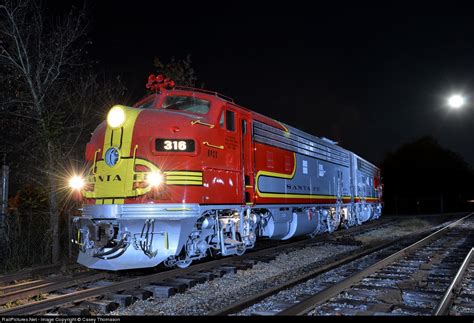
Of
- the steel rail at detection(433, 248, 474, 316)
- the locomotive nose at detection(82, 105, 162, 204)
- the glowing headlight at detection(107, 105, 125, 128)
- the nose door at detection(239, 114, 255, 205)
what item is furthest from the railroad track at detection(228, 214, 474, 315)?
the glowing headlight at detection(107, 105, 125, 128)

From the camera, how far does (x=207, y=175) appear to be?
8.29 meters

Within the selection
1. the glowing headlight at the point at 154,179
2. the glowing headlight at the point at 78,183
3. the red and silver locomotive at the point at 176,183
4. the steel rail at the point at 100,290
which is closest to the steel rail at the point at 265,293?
the red and silver locomotive at the point at 176,183

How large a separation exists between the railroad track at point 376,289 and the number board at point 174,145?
10.6ft

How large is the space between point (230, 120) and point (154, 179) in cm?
245

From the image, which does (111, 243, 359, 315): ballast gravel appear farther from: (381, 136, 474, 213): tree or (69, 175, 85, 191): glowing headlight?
(381, 136, 474, 213): tree

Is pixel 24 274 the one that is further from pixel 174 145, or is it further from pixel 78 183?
pixel 174 145

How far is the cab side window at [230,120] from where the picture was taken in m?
9.15

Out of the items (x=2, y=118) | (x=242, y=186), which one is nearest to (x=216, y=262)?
(x=242, y=186)

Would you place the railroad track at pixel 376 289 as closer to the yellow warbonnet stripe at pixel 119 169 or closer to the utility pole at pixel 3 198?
the yellow warbonnet stripe at pixel 119 169

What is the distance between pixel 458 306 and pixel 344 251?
614 centimetres

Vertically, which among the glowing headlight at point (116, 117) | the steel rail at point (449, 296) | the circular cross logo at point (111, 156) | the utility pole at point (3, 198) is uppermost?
the glowing headlight at point (116, 117)

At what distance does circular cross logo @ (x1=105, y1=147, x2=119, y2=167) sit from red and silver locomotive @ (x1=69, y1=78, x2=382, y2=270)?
0.02 meters

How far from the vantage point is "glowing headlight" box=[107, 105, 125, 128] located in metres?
8.27

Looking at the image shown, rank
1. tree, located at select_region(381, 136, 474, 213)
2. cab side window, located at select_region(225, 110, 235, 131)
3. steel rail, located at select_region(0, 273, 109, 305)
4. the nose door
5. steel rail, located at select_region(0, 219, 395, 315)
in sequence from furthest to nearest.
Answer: tree, located at select_region(381, 136, 474, 213) → the nose door → cab side window, located at select_region(225, 110, 235, 131) → steel rail, located at select_region(0, 273, 109, 305) → steel rail, located at select_region(0, 219, 395, 315)
